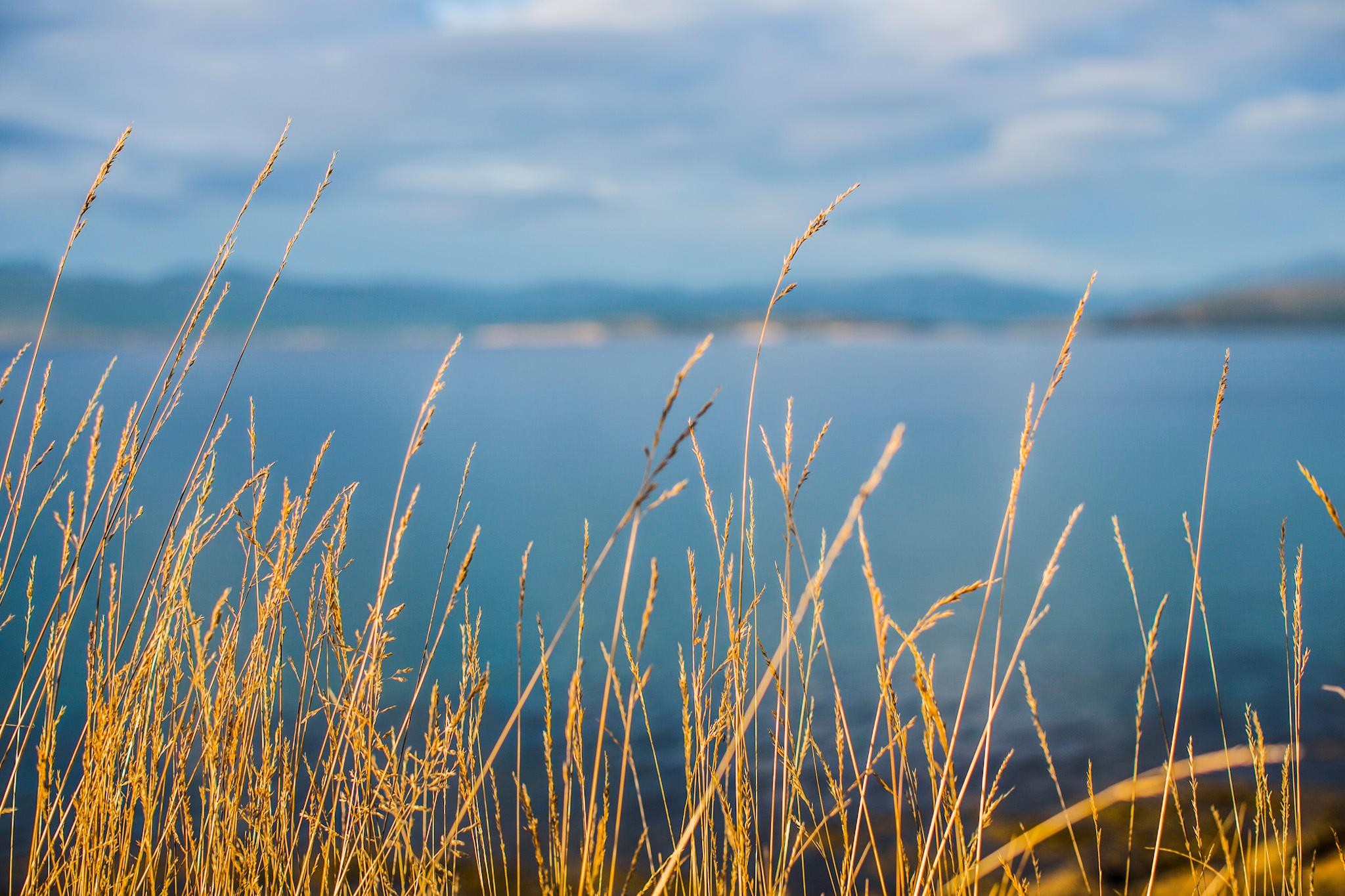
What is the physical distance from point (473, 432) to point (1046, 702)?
3110 cm

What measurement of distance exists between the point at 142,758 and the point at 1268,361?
4034 inches

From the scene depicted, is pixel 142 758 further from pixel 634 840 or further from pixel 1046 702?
pixel 1046 702

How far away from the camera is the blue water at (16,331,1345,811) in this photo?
895cm

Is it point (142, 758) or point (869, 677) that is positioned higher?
point (142, 758)

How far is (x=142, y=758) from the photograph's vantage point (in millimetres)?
1735

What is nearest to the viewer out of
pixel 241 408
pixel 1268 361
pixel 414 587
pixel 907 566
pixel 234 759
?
pixel 234 759

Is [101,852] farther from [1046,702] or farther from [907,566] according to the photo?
[907,566]

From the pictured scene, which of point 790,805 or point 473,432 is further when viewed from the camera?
point 473,432

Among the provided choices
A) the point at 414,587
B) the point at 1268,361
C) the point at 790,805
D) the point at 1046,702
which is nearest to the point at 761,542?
the point at 414,587

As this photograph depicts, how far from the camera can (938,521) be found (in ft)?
57.6

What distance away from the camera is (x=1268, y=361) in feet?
287

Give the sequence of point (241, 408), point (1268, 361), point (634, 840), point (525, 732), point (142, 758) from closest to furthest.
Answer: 1. point (142, 758)
2. point (634, 840)
3. point (525, 732)
4. point (241, 408)
5. point (1268, 361)

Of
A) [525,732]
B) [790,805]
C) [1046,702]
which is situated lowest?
[1046,702]

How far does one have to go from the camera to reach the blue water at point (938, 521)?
29.3ft
